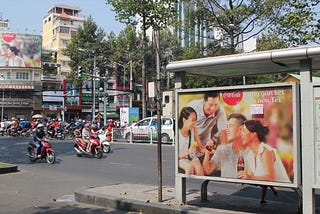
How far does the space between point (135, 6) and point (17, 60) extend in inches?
1247

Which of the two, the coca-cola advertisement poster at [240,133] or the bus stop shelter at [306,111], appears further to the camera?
the coca-cola advertisement poster at [240,133]

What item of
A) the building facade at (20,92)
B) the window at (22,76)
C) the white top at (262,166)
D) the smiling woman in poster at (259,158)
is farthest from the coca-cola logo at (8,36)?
the white top at (262,166)

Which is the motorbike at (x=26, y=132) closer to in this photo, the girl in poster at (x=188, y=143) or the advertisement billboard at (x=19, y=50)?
the girl in poster at (x=188, y=143)

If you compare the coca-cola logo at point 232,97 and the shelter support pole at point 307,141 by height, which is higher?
the coca-cola logo at point 232,97

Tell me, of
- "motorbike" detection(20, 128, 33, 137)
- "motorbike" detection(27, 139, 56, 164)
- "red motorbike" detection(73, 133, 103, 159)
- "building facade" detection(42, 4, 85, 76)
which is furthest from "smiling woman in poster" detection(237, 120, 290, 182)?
"building facade" detection(42, 4, 85, 76)

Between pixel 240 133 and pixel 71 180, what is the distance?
6162 millimetres

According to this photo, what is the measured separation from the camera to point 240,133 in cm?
639

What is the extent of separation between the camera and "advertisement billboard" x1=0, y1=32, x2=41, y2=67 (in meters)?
60.4

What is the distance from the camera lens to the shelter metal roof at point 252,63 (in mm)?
5809

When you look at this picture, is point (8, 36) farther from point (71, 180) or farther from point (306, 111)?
point (306, 111)

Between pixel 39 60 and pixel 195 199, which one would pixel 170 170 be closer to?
pixel 195 199

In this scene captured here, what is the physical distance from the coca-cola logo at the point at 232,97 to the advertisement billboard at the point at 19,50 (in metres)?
58.9

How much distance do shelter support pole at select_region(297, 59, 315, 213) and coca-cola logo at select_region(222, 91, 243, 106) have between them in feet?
3.08

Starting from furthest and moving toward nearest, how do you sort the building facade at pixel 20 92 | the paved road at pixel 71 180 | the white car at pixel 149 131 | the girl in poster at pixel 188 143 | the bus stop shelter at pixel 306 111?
1. the building facade at pixel 20 92
2. the white car at pixel 149 131
3. the paved road at pixel 71 180
4. the girl in poster at pixel 188 143
5. the bus stop shelter at pixel 306 111
